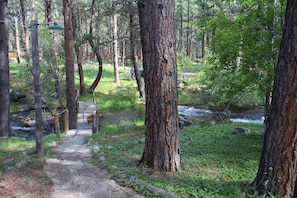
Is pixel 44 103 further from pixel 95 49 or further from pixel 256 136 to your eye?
pixel 256 136

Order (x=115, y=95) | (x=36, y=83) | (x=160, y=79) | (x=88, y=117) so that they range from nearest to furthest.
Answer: (x=160, y=79), (x=36, y=83), (x=88, y=117), (x=115, y=95)

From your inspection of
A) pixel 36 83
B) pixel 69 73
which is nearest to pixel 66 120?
pixel 69 73

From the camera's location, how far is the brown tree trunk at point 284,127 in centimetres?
324

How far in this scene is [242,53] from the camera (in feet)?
22.0

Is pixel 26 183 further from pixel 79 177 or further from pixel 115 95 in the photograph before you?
pixel 115 95

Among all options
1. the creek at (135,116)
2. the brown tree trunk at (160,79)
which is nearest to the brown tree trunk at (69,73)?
the creek at (135,116)

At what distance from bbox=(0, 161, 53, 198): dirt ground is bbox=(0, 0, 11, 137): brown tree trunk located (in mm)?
4078

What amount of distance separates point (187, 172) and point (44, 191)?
2309 millimetres

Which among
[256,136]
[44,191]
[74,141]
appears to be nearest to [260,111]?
[256,136]

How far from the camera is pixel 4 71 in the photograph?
7898mm

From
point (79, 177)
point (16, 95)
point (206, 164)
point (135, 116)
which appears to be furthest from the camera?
point (16, 95)

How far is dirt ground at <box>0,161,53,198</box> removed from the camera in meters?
3.82

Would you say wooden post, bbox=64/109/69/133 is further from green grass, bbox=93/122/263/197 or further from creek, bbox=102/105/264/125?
creek, bbox=102/105/264/125

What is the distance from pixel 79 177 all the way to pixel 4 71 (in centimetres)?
508
